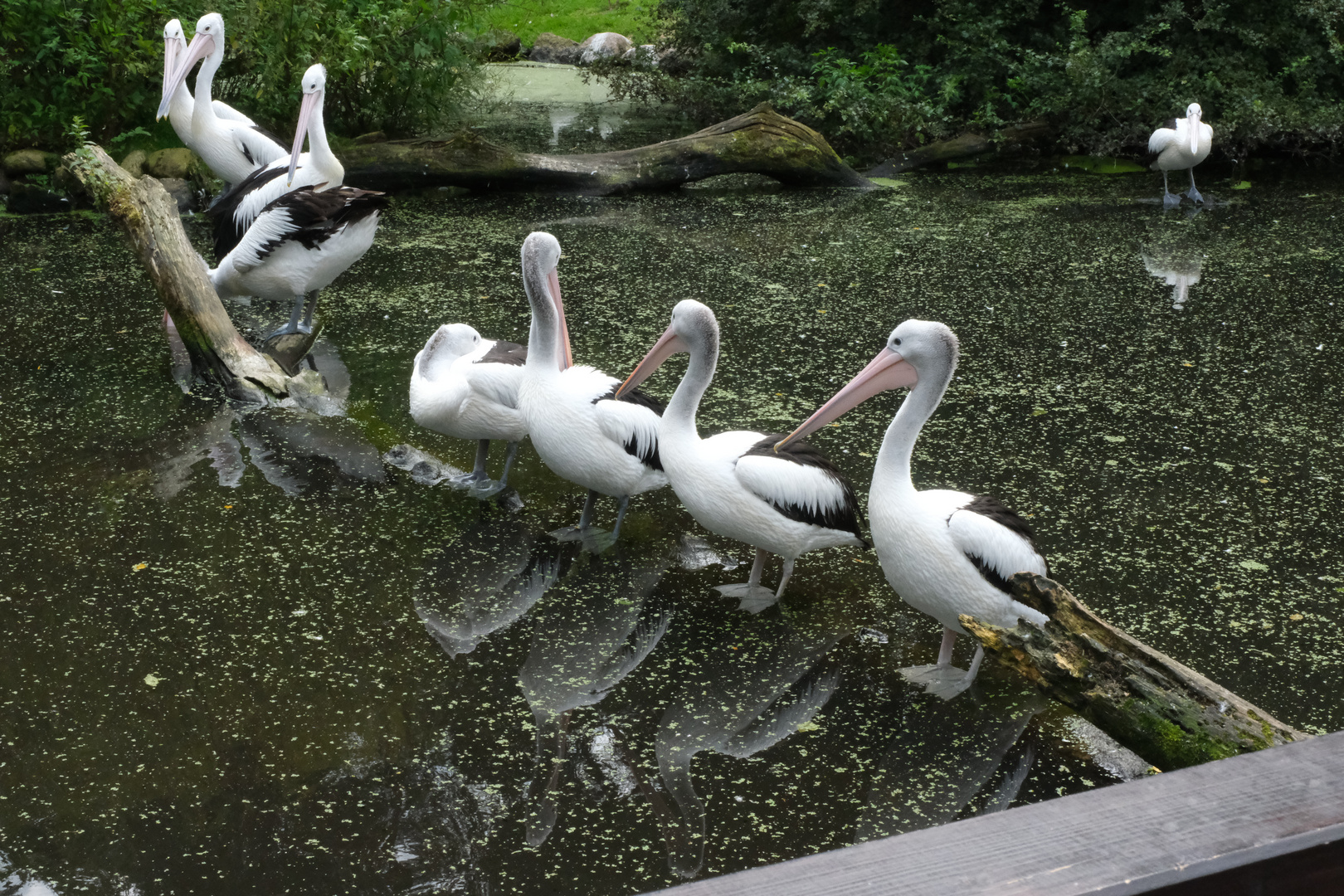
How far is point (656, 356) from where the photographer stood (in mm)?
2877

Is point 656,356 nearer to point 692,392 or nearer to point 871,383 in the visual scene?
point 692,392

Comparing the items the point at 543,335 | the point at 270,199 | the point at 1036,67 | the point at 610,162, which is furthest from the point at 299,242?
the point at 1036,67

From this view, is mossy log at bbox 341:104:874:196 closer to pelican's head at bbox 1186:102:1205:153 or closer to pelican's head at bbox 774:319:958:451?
pelican's head at bbox 1186:102:1205:153

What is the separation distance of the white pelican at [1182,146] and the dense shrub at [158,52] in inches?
177

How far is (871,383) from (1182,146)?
17.2 feet

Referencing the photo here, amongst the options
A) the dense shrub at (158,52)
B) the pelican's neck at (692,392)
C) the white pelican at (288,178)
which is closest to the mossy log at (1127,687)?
the pelican's neck at (692,392)

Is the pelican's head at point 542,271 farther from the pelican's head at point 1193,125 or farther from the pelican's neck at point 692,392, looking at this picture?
the pelican's head at point 1193,125

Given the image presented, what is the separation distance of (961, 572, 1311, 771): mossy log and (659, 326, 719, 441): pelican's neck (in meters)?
0.88

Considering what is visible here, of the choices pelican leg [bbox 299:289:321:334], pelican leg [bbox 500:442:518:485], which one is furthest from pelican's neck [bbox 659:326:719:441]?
pelican leg [bbox 299:289:321:334]

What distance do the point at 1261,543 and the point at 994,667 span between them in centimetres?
94

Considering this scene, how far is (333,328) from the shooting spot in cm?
470

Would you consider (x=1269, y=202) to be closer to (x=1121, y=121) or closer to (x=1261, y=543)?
(x=1121, y=121)

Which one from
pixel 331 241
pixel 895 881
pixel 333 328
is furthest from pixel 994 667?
pixel 333 328

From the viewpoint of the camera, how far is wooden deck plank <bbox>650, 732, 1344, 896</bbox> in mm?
759
